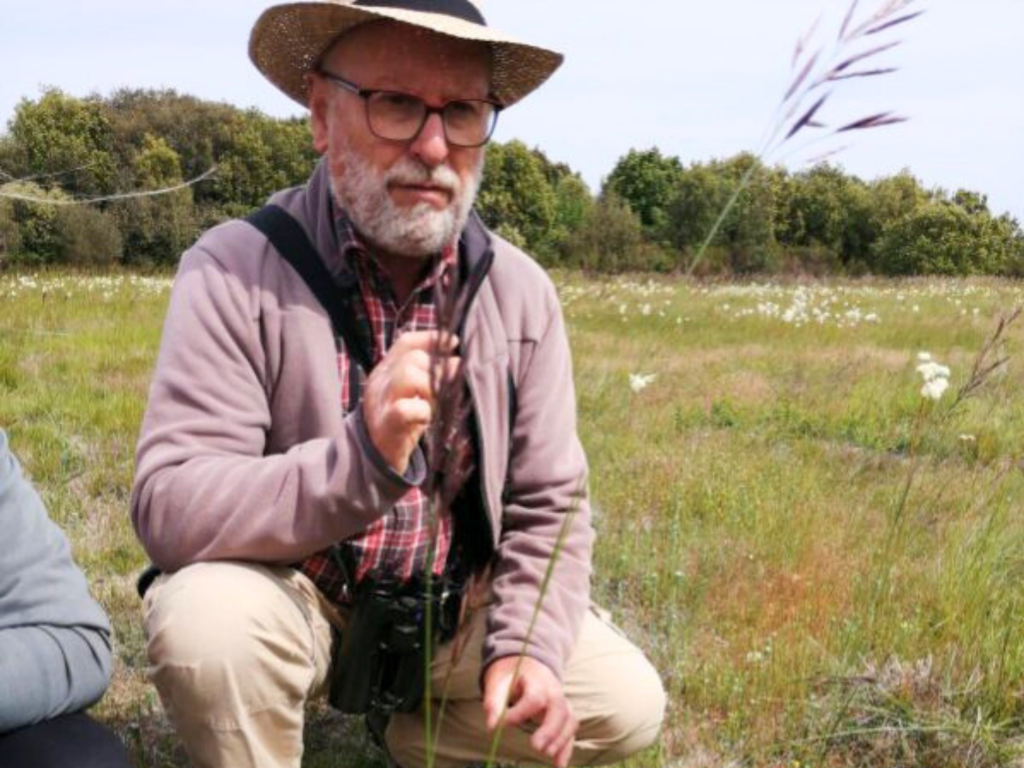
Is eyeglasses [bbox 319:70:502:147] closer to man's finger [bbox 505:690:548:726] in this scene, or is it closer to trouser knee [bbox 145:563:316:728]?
trouser knee [bbox 145:563:316:728]

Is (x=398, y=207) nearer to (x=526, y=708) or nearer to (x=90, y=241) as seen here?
(x=526, y=708)

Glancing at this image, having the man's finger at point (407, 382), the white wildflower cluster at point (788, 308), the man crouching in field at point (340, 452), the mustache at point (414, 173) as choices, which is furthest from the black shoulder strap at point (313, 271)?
the white wildflower cluster at point (788, 308)

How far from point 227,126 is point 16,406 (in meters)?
32.8

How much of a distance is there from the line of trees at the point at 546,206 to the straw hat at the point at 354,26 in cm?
45

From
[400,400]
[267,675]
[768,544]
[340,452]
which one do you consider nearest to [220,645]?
[267,675]

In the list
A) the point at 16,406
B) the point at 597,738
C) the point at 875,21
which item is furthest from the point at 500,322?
Answer: the point at 16,406

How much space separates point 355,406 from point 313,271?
27 cm

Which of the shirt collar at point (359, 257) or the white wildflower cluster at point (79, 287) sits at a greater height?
the shirt collar at point (359, 257)

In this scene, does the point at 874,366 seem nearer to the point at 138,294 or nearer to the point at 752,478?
the point at 752,478

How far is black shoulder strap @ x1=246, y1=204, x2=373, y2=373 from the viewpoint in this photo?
6.92 feet

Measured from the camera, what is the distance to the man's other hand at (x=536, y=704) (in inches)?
71.1

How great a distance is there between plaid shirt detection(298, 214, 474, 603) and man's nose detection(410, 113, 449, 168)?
200 millimetres

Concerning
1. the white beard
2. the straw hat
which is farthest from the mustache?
the straw hat

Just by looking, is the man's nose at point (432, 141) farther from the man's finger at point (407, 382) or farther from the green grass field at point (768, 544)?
the man's finger at point (407, 382)
